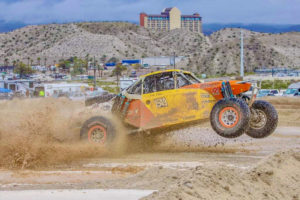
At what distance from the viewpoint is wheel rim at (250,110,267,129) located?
36.7 ft

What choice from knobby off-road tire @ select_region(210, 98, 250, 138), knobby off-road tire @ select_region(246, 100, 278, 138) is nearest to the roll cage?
knobby off-road tire @ select_region(210, 98, 250, 138)

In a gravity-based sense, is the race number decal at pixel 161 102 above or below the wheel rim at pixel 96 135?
above

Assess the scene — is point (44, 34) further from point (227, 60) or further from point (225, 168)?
point (225, 168)

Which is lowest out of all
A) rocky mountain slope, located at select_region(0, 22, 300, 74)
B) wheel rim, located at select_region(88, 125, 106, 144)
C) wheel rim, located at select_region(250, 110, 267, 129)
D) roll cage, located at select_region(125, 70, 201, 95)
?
wheel rim, located at select_region(88, 125, 106, 144)

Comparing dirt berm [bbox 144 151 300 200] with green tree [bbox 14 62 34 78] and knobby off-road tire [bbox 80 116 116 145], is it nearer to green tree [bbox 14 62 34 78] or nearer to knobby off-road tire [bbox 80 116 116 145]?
knobby off-road tire [bbox 80 116 116 145]

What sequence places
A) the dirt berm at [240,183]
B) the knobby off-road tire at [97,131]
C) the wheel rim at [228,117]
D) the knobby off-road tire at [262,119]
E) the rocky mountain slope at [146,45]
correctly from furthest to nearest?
the rocky mountain slope at [146,45] < the knobby off-road tire at [97,131] < the knobby off-road tire at [262,119] < the wheel rim at [228,117] < the dirt berm at [240,183]

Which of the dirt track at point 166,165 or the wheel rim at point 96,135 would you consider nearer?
the dirt track at point 166,165

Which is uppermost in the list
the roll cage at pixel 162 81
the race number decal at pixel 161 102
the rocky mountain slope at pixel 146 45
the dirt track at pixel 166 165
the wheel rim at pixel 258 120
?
the rocky mountain slope at pixel 146 45

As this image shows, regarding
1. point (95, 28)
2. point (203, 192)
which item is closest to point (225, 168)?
point (203, 192)

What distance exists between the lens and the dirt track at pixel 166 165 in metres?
7.71

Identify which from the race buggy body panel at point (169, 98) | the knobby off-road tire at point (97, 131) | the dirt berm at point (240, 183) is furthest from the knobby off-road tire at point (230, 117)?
the knobby off-road tire at point (97, 131)

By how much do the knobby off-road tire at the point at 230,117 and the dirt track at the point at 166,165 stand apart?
2.66ft

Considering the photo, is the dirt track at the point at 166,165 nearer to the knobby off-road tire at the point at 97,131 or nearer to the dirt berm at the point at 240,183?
the dirt berm at the point at 240,183

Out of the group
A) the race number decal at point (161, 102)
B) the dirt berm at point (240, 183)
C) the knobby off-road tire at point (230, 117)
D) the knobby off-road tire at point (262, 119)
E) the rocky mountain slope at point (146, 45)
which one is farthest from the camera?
the rocky mountain slope at point (146, 45)
